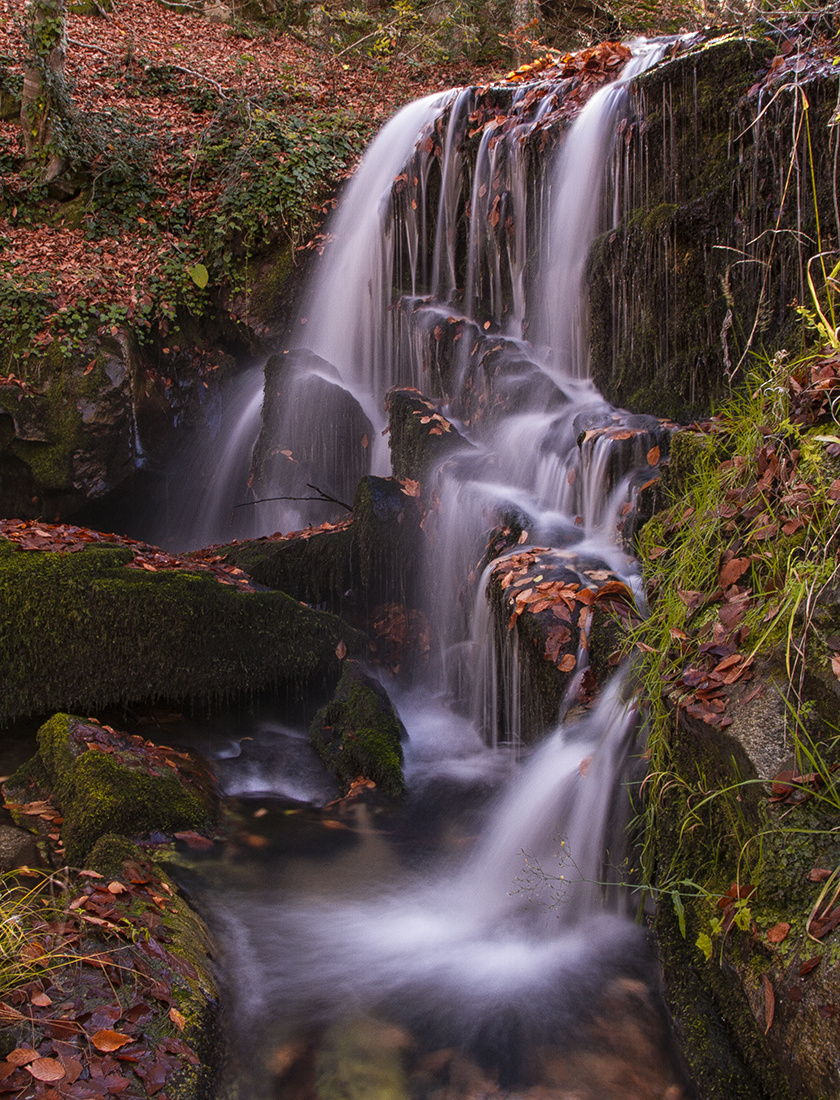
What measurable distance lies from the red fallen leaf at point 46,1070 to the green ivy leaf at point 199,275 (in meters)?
9.88

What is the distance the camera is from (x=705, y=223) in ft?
19.9

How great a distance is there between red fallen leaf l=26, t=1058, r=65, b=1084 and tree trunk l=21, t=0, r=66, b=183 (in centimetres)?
1179

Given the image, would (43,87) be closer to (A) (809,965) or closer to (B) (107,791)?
(B) (107,791)

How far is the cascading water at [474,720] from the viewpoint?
292 centimetres

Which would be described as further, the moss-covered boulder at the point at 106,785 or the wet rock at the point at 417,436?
the wet rock at the point at 417,436

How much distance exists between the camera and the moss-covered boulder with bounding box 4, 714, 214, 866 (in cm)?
381

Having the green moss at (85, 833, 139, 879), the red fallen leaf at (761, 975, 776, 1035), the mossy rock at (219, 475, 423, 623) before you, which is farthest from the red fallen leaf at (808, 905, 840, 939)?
the mossy rock at (219, 475, 423, 623)

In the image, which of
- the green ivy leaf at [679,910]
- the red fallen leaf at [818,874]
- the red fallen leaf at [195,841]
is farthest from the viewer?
the red fallen leaf at [195,841]

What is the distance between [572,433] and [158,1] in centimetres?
1552

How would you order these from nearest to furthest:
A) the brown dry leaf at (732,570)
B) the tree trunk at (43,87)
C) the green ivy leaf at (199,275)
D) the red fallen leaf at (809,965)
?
the red fallen leaf at (809,965) < the brown dry leaf at (732,570) < the tree trunk at (43,87) < the green ivy leaf at (199,275)

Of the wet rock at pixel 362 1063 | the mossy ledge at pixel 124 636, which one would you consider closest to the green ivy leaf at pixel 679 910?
the wet rock at pixel 362 1063

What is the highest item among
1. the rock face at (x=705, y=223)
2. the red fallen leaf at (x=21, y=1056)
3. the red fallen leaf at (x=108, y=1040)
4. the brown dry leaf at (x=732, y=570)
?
the rock face at (x=705, y=223)

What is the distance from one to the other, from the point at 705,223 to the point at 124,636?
5585 millimetres

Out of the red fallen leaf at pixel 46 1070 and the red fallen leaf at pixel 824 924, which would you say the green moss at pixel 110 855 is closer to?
the red fallen leaf at pixel 46 1070
